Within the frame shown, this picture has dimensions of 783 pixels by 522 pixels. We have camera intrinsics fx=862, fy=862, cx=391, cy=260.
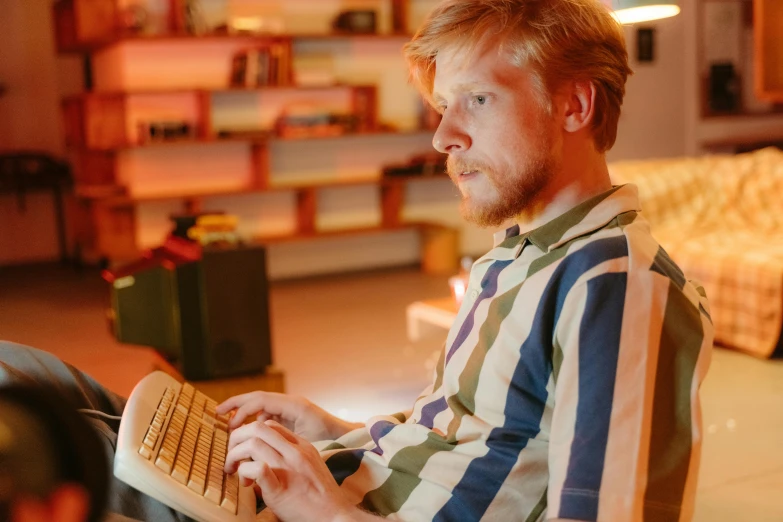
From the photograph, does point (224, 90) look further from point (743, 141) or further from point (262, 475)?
point (262, 475)

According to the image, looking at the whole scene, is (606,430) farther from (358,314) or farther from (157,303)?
(358,314)

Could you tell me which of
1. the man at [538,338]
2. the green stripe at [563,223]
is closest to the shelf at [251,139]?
the man at [538,338]

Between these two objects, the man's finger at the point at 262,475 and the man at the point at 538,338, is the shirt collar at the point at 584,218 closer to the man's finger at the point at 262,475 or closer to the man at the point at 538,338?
the man at the point at 538,338

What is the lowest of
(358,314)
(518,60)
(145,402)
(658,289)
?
(358,314)

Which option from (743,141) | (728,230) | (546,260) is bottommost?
(728,230)

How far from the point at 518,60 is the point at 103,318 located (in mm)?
4777

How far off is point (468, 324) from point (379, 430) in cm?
20

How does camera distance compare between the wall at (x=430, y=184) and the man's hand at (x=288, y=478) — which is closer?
the man's hand at (x=288, y=478)

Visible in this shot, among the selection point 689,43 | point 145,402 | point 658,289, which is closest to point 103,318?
point 145,402

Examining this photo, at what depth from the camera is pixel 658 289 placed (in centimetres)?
93

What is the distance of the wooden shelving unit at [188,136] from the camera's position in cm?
607

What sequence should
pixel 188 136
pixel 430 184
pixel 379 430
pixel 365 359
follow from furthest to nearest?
pixel 430 184, pixel 188 136, pixel 365 359, pixel 379 430

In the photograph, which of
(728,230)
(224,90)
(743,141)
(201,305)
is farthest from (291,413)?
(743,141)

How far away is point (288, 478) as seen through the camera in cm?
99
